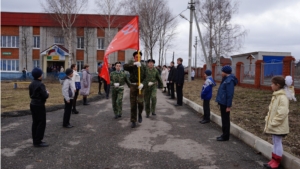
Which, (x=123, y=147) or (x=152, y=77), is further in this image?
(x=152, y=77)

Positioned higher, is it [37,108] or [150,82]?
[150,82]

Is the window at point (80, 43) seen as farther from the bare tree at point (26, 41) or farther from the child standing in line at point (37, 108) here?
the child standing in line at point (37, 108)

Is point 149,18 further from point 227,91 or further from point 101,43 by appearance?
point 227,91

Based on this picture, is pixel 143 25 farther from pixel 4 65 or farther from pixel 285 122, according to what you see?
pixel 285 122

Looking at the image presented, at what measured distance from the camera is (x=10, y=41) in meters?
41.0

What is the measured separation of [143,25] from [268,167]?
33595 millimetres

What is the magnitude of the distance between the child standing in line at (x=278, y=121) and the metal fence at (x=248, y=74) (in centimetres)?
1543

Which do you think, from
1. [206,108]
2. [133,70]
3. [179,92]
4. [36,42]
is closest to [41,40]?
[36,42]

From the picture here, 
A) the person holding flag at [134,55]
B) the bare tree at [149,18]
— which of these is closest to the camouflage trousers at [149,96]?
the person holding flag at [134,55]

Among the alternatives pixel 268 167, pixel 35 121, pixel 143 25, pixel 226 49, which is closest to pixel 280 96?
pixel 268 167

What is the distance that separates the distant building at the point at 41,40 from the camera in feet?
132

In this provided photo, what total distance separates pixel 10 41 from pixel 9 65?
360cm

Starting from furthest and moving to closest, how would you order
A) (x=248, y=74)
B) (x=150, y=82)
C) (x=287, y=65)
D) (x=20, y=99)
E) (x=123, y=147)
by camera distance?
(x=248, y=74)
(x=287, y=65)
(x=20, y=99)
(x=150, y=82)
(x=123, y=147)

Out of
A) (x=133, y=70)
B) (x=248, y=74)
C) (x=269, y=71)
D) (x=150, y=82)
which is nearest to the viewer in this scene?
(x=133, y=70)
